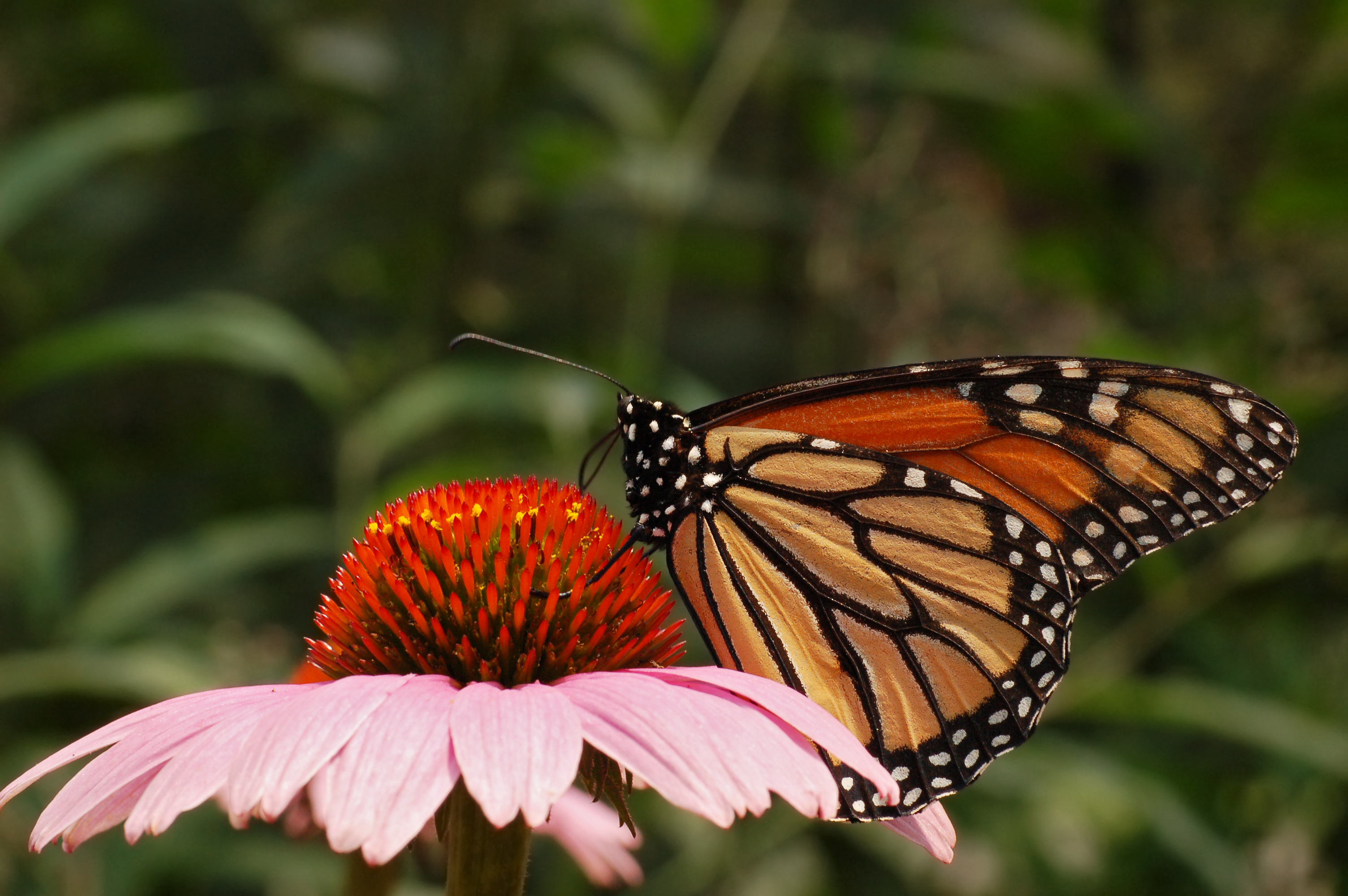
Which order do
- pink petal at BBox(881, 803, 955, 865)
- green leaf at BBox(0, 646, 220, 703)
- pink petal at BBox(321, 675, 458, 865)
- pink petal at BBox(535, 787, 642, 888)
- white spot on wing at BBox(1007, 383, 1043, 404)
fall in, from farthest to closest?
green leaf at BBox(0, 646, 220, 703) < pink petal at BBox(535, 787, 642, 888) < white spot on wing at BBox(1007, 383, 1043, 404) < pink petal at BBox(881, 803, 955, 865) < pink petal at BBox(321, 675, 458, 865)

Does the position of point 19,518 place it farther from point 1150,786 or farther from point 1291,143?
point 1291,143

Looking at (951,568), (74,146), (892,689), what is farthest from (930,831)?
(74,146)

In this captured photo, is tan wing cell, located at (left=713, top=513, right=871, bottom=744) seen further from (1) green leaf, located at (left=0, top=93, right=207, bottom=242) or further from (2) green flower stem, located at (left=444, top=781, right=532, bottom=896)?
(1) green leaf, located at (left=0, top=93, right=207, bottom=242)

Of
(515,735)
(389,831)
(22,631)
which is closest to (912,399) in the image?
(515,735)

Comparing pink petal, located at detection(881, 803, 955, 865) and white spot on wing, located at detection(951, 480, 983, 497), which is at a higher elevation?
white spot on wing, located at detection(951, 480, 983, 497)

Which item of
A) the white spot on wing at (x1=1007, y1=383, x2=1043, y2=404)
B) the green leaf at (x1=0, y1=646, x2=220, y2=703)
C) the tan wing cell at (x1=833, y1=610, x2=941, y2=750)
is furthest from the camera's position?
the green leaf at (x1=0, y1=646, x2=220, y2=703)

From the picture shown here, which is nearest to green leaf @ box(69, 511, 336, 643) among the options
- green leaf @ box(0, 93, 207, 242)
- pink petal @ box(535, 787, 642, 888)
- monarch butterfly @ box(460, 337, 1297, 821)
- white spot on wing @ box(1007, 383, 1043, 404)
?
green leaf @ box(0, 93, 207, 242)
